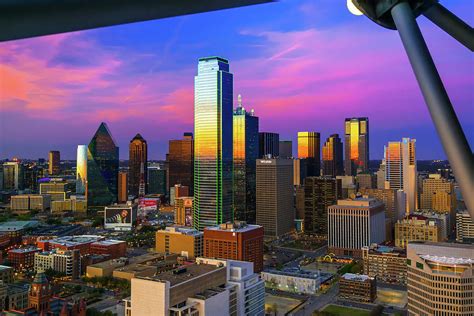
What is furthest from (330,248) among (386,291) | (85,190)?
(85,190)

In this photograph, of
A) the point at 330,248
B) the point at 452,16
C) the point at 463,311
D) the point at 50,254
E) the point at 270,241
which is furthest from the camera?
the point at 270,241

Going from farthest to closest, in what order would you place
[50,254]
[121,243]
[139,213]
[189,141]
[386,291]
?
[189,141] → [139,213] → [121,243] → [50,254] → [386,291]

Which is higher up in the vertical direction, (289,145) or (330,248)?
(289,145)

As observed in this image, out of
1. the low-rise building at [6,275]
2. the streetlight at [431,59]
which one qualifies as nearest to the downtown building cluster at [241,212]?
the streetlight at [431,59]

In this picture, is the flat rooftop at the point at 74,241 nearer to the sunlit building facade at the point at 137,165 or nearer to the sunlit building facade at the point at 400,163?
the sunlit building facade at the point at 137,165

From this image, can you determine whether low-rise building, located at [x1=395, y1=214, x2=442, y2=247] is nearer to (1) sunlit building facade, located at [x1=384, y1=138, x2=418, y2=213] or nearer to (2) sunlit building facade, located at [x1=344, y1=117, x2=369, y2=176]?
(1) sunlit building facade, located at [x1=384, y1=138, x2=418, y2=213]

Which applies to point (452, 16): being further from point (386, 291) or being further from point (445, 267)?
point (386, 291)

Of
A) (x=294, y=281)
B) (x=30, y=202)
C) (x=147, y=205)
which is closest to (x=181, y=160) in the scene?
(x=147, y=205)

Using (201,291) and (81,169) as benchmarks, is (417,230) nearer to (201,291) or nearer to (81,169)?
(201,291)
